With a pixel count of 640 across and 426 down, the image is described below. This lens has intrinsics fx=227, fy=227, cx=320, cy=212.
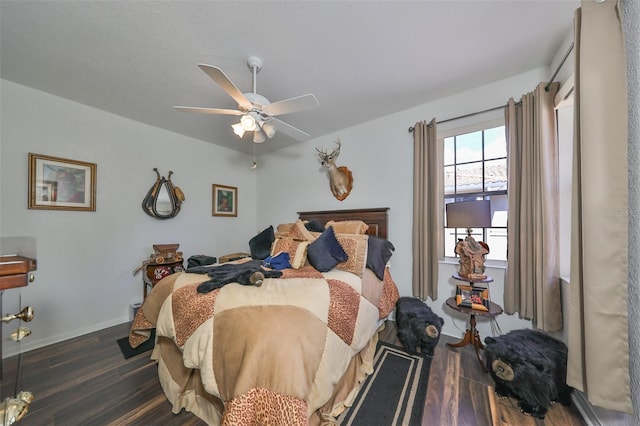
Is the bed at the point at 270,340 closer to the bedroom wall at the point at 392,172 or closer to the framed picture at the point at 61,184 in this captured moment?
the bedroom wall at the point at 392,172

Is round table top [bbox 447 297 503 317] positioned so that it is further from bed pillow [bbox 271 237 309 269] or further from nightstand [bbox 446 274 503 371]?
bed pillow [bbox 271 237 309 269]

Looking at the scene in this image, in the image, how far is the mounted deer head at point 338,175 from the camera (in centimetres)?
335

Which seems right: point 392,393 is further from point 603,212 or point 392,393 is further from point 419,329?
point 603,212

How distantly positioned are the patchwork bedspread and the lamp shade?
105cm

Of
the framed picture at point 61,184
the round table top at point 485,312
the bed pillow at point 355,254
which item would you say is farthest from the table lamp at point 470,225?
the framed picture at point 61,184

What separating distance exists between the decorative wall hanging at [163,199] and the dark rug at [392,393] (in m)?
3.31

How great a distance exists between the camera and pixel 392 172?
2979 millimetres

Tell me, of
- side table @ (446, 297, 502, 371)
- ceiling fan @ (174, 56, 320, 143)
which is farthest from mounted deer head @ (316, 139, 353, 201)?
side table @ (446, 297, 502, 371)

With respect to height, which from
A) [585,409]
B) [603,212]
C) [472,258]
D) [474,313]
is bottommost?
[585,409]

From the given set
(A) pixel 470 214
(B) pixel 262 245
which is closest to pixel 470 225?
(A) pixel 470 214

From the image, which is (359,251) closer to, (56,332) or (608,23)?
(608,23)

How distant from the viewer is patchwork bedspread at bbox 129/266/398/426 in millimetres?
1088

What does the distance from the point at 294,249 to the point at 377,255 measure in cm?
92

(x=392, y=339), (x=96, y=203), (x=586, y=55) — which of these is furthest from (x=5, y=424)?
(x=96, y=203)
